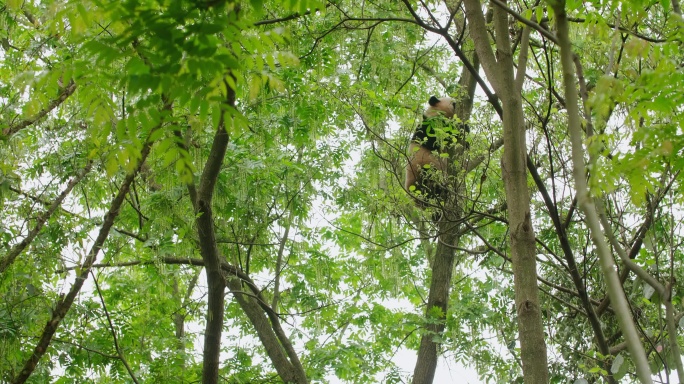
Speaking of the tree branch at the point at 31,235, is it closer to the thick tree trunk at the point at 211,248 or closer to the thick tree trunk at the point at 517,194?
the thick tree trunk at the point at 211,248

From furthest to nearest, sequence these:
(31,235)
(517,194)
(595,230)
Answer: (31,235) → (517,194) → (595,230)

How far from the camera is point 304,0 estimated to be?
7.45 ft

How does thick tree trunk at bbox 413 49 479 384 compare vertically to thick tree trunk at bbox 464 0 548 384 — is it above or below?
above

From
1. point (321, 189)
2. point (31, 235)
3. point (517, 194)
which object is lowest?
point (517, 194)

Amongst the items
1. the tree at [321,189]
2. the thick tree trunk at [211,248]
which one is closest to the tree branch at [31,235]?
the tree at [321,189]

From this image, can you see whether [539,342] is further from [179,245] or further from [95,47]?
[179,245]

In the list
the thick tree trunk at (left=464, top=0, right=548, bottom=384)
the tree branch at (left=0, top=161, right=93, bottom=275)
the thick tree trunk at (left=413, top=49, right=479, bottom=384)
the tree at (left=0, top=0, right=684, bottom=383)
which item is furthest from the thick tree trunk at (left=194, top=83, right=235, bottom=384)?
the thick tree trunk at (left=413, top=49, right=479, bottom=384)

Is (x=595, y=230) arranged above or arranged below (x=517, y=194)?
below

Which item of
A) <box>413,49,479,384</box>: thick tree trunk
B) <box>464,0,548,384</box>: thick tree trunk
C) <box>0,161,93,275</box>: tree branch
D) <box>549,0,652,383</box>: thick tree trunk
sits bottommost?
<box>549,0,652,383</box>: thick tree trunk

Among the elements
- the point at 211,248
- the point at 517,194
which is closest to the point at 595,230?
the point at 517,194

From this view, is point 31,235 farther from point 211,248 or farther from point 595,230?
point 595,230

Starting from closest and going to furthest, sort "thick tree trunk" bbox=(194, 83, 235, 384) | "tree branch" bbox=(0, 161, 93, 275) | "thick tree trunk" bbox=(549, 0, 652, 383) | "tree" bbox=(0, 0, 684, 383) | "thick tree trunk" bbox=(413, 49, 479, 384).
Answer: "thick tree trunk" bbox=(549, 0, 652, 383) → "tree" bbox=(0, 0, 684, 383) → "thick tree trunk" bbox=(194, 83, 235, 384) → "tree branch" bbox=(0, 161, 93, 275) → "thick tree trunk" bbox=(413, 49, 479, 384)

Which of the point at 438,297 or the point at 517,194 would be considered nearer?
the point at 517,194

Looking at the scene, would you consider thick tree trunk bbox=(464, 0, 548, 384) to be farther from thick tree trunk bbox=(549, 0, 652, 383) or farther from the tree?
thick tree trunk bbox=(549, 0, 652, 383)
